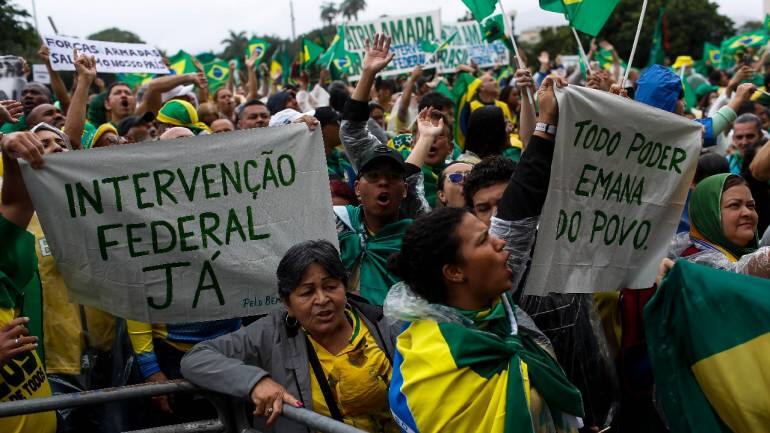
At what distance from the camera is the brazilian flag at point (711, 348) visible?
2627 mm

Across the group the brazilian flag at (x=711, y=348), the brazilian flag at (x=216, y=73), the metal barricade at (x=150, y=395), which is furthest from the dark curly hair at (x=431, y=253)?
the brazilian flag at (x=216, y=73)

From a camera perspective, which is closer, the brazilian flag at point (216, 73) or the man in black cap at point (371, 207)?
the man in black cap at point (371, 207)

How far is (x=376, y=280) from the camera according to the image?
410cm

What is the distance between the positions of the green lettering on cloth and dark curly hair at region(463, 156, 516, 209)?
1.59 feet

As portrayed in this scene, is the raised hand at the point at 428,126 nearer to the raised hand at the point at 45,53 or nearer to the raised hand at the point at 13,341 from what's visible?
the raised hand at the point at 13,341

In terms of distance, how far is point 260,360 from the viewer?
3.28 m

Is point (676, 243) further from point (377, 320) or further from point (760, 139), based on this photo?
point (760, 139)

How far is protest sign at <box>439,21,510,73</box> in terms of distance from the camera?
48.9 feet

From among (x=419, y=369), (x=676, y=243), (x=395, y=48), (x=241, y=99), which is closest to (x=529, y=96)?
(x=676, y=243)

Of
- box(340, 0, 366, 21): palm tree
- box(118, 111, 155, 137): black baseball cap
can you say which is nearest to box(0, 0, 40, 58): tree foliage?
box(118, 111, 155, 137): black baseball cap

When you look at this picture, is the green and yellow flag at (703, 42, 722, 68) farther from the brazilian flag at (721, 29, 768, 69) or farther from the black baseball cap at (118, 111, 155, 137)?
the black baseball cap at (118, 111, 155, 137)

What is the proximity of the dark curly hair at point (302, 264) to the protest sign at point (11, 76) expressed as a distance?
5.72 metres

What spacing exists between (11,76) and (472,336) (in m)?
7.00

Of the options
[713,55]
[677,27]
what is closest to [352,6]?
[677,27]
